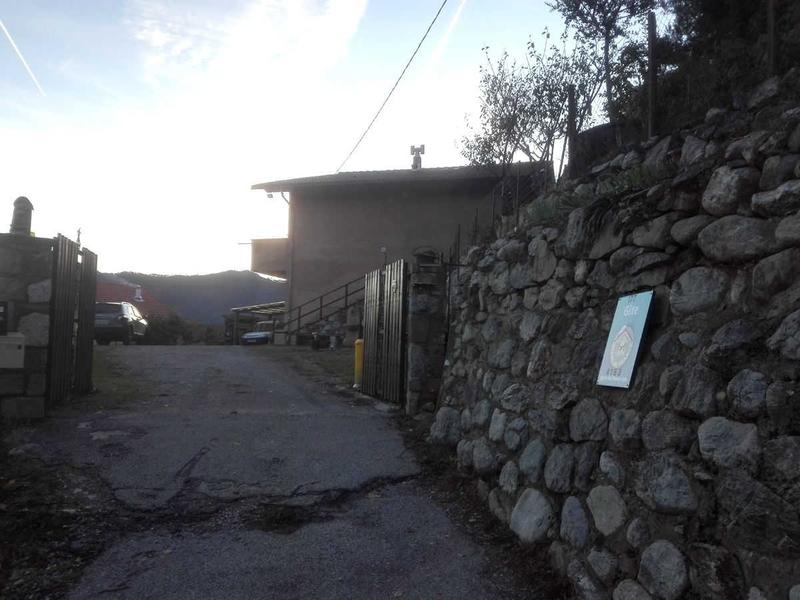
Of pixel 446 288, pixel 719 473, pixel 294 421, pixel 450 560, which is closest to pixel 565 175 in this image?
pixel 446 288

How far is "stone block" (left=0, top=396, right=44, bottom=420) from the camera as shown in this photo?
23.8 ft

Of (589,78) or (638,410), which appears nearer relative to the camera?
(638,410)

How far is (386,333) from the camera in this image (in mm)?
8992

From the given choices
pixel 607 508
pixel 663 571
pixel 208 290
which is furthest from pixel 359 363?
pixel 208 290

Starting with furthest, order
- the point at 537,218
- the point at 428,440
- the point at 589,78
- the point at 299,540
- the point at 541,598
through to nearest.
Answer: the point at 589,78, the point at 428,440, the point at 537,218, the point at 299,540, the point at 541,598

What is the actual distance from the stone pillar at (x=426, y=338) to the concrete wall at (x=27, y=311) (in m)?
4.00

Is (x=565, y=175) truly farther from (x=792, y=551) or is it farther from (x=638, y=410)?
(x=792, y=551)

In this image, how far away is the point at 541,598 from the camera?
3.67m

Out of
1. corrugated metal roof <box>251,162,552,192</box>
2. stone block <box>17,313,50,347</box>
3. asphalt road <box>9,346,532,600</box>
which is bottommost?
asphalt road <box>9,346,532,600</box>

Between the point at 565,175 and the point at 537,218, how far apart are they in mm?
2001

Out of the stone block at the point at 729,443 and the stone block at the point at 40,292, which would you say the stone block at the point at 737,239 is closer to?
the stone block at the point at 729,443

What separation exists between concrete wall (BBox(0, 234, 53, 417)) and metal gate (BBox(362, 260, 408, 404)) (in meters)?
3.93

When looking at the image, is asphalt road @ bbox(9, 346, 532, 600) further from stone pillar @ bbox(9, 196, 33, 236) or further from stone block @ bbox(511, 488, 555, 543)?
stone pillar @ bbox(9, 196, 33, 236)

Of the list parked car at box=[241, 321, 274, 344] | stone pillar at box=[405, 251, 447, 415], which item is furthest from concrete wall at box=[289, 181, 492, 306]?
stone pillar at box=[405, 251, 447, 415]
